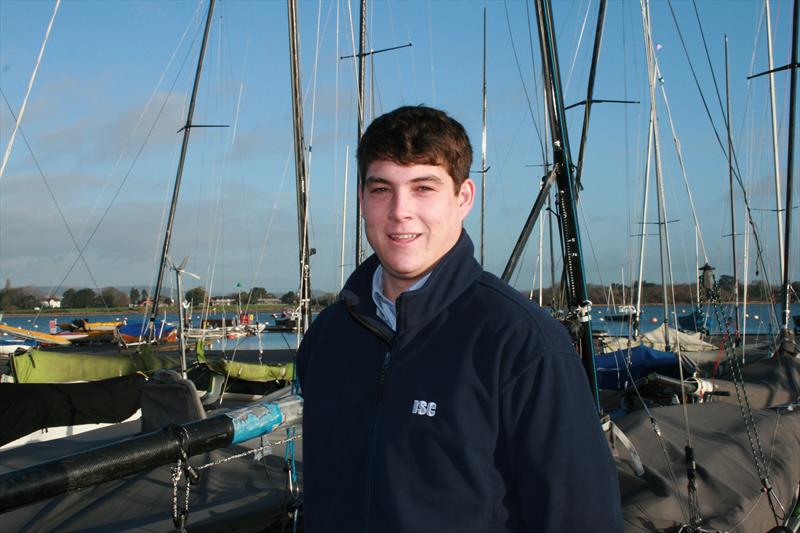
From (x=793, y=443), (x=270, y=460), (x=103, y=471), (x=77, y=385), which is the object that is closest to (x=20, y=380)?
(x=77, y=385)

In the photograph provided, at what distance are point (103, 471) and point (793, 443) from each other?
4410 millimetres

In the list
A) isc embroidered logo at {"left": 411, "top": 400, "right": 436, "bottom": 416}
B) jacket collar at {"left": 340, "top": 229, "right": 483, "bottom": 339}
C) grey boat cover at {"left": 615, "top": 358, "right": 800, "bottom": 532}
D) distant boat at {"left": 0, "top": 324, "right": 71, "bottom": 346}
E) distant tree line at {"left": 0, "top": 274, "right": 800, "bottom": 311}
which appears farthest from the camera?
distant boat at {"left": 0, "top": 324, "right": 71, "bottom": 346}

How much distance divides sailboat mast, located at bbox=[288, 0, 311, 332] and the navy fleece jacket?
7.40 m

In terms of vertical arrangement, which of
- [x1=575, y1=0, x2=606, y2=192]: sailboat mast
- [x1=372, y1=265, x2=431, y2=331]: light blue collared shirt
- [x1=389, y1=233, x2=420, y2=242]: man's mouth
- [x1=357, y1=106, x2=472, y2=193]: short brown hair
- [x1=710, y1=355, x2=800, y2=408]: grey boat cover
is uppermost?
[x1=575, y1=0, x2=606, y2=192]: sailboat mast

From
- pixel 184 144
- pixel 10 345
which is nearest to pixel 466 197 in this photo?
pixel 184 144

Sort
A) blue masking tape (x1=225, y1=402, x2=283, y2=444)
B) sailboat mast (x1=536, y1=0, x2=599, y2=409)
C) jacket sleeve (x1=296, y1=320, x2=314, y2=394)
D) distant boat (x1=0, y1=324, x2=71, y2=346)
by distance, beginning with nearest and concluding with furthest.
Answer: jacket sleeve (x1=296, y1=320, x2=314, y2=394) < blue masking tape (x1=225, y1=402, x2=283, y2=444) < sailboat mast (x1=536, y1=0, x2=599, y2=409) < distant boat (x1=0, y1=324, x2=71, y2=346)

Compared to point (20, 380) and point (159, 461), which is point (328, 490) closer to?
point (159, 461)

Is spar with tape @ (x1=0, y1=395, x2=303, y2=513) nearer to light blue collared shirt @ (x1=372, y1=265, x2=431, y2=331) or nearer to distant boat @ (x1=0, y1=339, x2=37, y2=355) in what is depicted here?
light blue collared shirt @ (x1=372, y1=265, x2=431, y2=331)

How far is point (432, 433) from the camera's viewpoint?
163cm

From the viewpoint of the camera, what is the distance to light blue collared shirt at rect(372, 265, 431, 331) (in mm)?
1896

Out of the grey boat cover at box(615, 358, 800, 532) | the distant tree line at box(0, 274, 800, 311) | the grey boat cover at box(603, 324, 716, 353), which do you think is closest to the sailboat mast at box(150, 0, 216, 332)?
the distant tree line at box(0, 274, 800, 311)

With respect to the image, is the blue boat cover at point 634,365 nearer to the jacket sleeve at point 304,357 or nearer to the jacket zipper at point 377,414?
A: the jacket sleeve at point 304,357

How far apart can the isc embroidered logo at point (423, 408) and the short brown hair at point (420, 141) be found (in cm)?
61

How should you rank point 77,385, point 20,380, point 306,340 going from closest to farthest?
point 306,340
point 77,385
point 20,380
